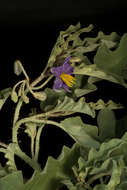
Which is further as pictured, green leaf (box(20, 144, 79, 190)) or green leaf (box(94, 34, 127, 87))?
green leaf (box(94, 34, 127, 87))

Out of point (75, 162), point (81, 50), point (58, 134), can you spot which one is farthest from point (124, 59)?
point (58, 134)

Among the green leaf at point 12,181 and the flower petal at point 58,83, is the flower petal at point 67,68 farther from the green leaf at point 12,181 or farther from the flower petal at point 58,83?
the green leaf at point 12,181

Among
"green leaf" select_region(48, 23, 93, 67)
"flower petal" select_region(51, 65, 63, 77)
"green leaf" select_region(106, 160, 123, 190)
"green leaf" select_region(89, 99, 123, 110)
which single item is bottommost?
"green leaf" select_region(106, 160, 123, 190)

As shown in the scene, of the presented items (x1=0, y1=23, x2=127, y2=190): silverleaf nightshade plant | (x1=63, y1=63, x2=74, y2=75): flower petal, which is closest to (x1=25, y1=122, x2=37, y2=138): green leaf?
(x1=0, y1=23, x2=127, y2=190): silverleaf nightshade plant

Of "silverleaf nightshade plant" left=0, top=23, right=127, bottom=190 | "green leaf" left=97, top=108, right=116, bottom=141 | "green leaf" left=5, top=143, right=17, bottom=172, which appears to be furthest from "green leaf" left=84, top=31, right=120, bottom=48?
"green leaf" left=5, top=143, right=17, bottom=172

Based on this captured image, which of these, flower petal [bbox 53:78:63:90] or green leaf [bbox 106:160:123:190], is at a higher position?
flower petal [bbox 53:78:63:90]

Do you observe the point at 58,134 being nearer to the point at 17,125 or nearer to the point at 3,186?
the point at 17,125

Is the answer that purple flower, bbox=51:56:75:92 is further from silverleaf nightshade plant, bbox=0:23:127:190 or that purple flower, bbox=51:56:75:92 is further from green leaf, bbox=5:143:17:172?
green leaf, bbox=5:143:17:172

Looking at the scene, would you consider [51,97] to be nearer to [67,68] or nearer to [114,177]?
[67,68]
